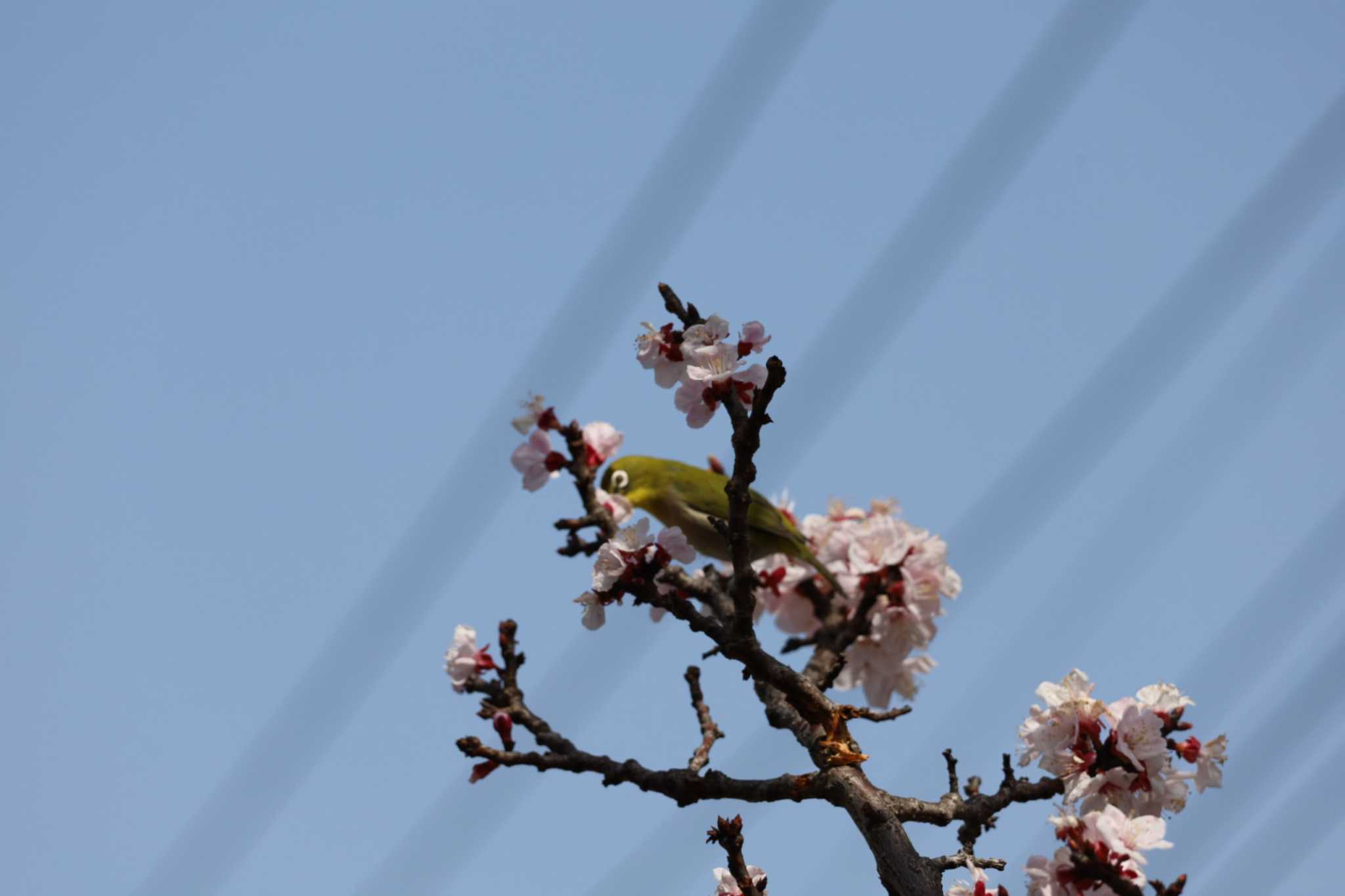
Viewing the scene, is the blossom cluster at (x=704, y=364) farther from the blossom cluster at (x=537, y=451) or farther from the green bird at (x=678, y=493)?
the green bird at (x=678, y=493)

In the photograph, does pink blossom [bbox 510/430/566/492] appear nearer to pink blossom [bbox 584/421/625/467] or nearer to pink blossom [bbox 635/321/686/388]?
pink blossom [bbox 584/421/625/467]

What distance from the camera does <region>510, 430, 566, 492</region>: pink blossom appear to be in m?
→ 5.74

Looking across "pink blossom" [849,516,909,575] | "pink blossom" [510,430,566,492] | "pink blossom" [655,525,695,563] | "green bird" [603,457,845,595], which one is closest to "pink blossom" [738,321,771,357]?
"pink blossom" [655,525,695,563]

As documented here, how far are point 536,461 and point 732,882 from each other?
2.41 metres

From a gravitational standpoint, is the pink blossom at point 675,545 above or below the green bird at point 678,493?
below

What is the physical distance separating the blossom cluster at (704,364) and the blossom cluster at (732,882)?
4.63 ft

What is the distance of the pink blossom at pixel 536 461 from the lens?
5742 mm

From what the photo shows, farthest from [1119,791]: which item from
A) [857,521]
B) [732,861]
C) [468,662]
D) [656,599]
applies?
[857,521]

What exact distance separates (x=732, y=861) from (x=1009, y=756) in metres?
0.91

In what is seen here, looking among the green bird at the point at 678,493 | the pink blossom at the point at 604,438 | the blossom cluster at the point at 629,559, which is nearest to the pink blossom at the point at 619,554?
the blossom cluster at the point at 629,559

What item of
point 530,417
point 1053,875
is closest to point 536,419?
point 530,417

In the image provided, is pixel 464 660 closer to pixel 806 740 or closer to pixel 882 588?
pixel 806 740

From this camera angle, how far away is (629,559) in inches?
161

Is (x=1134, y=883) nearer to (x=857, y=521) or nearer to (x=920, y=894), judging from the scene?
(x=920, y=894)
